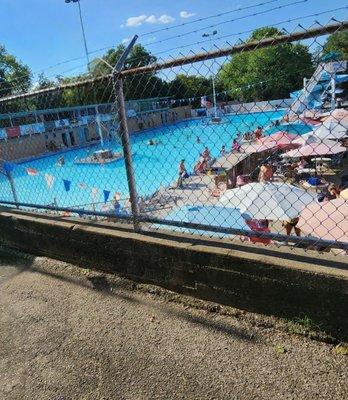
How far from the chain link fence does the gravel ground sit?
72cm

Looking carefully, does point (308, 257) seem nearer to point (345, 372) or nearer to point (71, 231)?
point (345, 372)

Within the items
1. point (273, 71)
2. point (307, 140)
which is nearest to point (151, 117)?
point (307, 140)

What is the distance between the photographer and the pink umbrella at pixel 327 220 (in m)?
5.75

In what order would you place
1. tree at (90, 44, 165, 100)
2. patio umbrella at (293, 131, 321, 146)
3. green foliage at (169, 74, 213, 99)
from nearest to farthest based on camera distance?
tree at (90, 44, 165, 100), green foliage at (169, 74, 213, 99), patio umbrella at (293, 131, 321, 146)

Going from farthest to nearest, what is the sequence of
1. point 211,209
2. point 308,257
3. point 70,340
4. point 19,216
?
1. point 211,209
2. point 19,216
3. point 70,340
4. point 308,257

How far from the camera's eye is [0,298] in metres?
3.62

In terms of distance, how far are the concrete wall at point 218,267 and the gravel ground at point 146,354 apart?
172 millimetres

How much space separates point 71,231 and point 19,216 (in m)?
1.00

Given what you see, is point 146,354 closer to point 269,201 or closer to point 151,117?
point 269,201

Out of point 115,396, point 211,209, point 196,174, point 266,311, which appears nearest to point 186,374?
point 115,396

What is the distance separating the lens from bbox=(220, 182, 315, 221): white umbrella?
8.65 m

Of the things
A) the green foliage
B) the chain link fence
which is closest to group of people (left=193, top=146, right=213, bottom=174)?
the chain link fence

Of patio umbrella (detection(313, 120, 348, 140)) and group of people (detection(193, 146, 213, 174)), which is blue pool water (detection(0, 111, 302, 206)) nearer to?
group of people (detection(193, 146, 213, 174))

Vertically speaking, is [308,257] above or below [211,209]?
above
